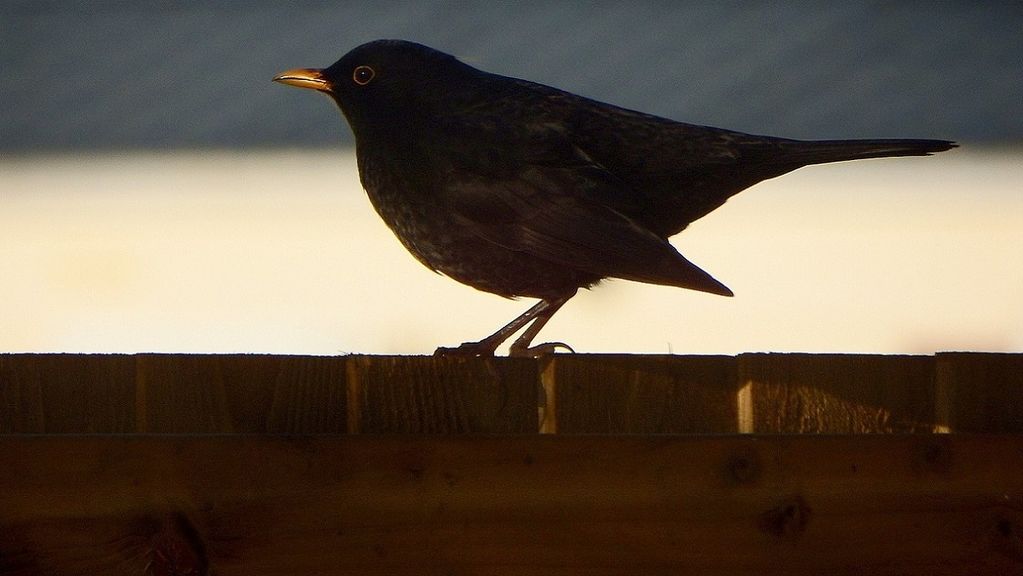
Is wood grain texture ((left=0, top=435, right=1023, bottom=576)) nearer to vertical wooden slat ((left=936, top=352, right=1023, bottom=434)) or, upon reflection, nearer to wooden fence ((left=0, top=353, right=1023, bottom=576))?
wooden fence ((left=0, top=353, right=1023, bottom=576))

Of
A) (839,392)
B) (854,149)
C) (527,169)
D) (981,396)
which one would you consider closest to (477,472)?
(839,392)

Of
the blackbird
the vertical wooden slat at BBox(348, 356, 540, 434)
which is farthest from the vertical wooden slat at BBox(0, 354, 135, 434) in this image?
the blackbird

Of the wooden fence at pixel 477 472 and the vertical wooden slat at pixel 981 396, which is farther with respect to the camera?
the vertical wooden slat at pixel 981 396

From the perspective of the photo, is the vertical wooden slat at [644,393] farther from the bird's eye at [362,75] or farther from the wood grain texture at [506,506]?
the bird's eye at [362,75]

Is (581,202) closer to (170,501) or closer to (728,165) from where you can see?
(728,165)

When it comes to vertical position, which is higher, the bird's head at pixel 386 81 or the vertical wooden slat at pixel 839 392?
the bird's head at pixel 386 81

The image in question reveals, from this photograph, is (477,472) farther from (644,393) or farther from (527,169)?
(527,169)

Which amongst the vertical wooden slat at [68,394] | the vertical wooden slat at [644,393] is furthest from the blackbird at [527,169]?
the vertical wooden slat at [68,394]
